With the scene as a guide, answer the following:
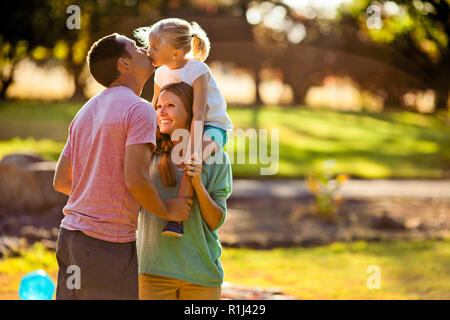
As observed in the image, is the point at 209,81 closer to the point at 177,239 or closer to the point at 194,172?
the point at 194,172

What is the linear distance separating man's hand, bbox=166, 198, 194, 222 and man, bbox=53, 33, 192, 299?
0.04 metres

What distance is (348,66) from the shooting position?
30016 millimetres

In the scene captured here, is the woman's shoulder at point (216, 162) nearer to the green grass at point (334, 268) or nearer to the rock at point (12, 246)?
the green grass at point (334, 268)

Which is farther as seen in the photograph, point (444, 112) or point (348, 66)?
point (348, 66)

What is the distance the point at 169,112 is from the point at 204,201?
44 cm

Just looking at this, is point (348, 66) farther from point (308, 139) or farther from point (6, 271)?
point (6, 271)

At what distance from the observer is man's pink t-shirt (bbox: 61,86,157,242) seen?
2578mm

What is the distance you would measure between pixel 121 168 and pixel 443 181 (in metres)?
11.4

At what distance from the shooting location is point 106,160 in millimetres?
2605

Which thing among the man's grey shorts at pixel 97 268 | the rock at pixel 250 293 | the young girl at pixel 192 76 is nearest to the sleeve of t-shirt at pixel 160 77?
the young girl at pixel 192 76

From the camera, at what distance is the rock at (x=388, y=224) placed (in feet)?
28.2

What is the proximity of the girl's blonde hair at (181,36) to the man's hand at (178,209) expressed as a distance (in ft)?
2.48
